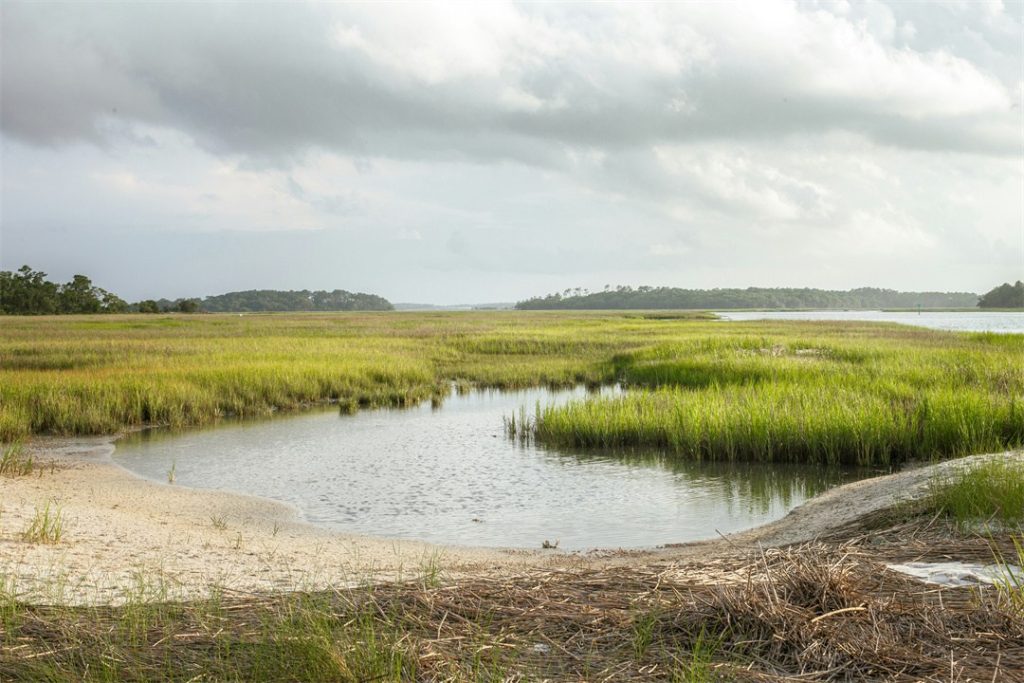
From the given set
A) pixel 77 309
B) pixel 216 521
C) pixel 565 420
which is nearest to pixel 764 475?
pixel 565 420

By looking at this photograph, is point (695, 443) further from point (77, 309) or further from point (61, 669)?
point (77, 309)

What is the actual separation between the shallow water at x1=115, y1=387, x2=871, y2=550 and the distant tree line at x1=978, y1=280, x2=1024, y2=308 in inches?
7823

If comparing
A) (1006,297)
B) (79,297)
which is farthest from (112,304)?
(1006,297)

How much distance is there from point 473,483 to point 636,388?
44.6ft

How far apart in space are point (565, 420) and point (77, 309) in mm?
114183

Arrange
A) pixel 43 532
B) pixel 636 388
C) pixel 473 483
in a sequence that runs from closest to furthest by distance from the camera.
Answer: pixel 43 532 < pixel 473 483 < pixel 636 388

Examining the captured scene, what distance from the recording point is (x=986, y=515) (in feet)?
24.9

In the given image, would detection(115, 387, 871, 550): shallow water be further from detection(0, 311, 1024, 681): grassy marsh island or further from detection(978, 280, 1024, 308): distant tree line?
detection(978, 280, 1024, 308): distant tree line

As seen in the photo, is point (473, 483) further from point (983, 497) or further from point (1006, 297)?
point (1006, 297)

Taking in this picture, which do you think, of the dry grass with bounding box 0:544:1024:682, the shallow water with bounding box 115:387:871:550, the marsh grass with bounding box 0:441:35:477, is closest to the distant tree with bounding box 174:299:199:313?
the shallow water with bounding box 115:387:871:550

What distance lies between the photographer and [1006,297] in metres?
188

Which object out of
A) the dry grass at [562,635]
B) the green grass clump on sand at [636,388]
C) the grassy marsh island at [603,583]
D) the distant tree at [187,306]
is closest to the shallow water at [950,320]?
the green grass clump on sand at [636,388]

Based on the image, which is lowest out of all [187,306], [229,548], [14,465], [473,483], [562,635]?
[473,483]

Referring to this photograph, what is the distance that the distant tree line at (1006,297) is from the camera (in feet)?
595
